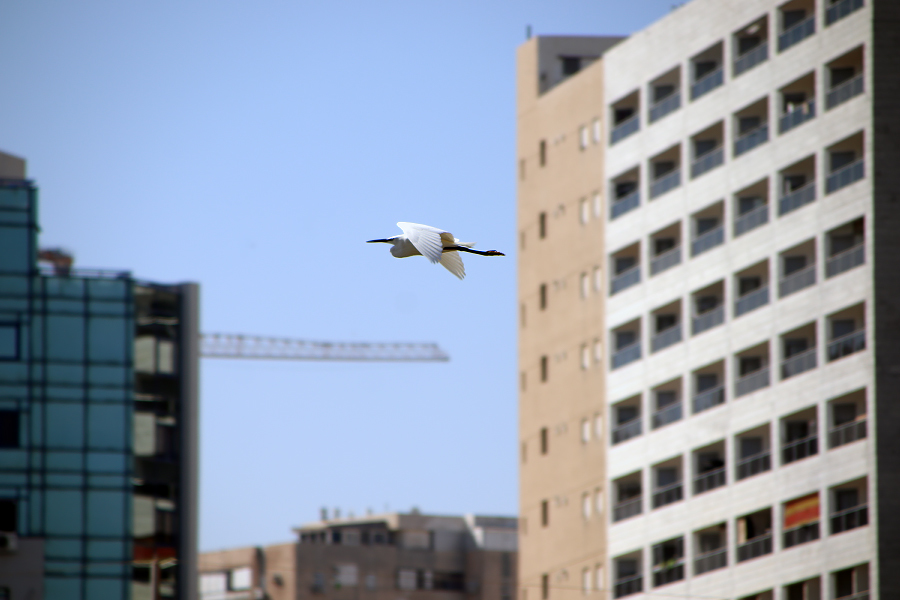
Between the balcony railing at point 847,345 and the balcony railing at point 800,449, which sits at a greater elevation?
the balcony railing at point 847,345

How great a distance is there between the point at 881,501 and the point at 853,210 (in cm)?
1355

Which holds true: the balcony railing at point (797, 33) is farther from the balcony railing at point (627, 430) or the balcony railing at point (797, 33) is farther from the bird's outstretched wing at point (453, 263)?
the bird's outstretched wing at point (453, 263)

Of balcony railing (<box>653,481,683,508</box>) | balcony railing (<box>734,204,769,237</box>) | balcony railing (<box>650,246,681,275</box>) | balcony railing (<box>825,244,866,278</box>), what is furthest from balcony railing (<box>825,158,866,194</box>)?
balcony railing (<box>653,481,683,508</box>)

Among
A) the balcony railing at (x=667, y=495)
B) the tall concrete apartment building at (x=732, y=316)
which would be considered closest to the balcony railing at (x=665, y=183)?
the tall concrete apartment building at (x=732, y=316)

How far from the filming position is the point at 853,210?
81.4 metres

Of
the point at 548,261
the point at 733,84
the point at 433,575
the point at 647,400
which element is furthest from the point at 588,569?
the point at 433,575

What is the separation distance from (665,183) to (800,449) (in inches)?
742

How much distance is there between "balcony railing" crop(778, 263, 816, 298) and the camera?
276 ft

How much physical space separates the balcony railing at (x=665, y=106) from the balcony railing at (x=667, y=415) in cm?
1599

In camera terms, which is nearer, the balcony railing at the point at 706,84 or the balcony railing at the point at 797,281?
the balcony railing at the point at 797,281

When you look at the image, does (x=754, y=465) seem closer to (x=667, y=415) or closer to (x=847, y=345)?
(x=667, y=415)

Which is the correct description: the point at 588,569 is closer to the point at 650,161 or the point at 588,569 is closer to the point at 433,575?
the point at 650,161

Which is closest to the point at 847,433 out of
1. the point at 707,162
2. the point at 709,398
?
the point at 709,398

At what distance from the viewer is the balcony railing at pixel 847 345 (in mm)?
80000
